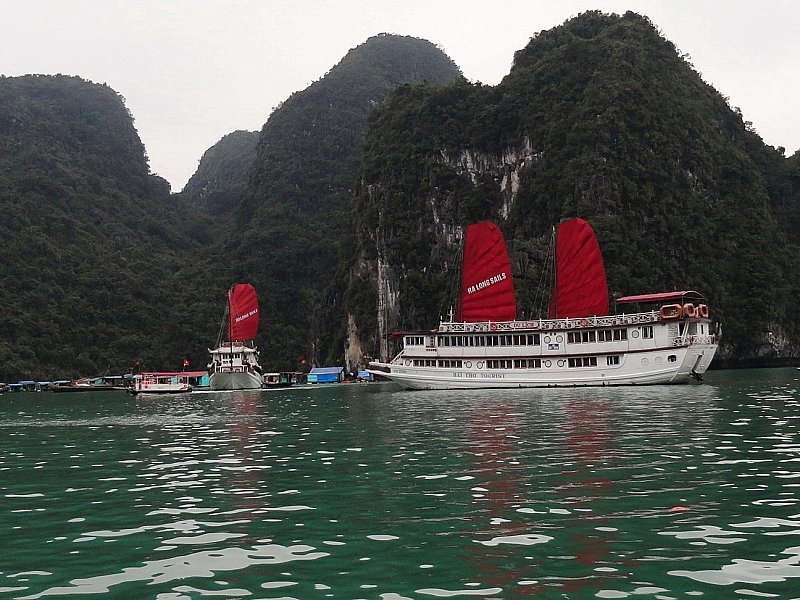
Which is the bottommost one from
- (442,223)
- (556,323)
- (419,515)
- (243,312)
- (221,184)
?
(419,515)

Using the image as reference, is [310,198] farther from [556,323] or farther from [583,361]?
[583,361]

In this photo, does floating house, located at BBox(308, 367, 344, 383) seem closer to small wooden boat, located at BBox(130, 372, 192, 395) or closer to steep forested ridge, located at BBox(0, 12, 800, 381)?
steep forested ridge, located at BBox(0, 12, 800, 381)

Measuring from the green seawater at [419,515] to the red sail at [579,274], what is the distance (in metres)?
24.9

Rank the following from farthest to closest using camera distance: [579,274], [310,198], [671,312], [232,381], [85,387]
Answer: [310,198]
[85,387]
[232,381]
[579,274]
[671,312]

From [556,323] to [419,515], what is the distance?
3477 cm

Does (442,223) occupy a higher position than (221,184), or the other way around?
(221,184)

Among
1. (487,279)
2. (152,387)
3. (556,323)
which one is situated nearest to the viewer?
(556,323)

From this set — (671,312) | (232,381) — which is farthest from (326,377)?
(671,312)

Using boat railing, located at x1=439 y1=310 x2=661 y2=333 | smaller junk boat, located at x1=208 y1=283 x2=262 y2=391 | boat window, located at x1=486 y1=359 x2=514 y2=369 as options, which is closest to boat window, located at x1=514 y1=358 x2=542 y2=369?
boat window, located at x1=486 y1=359 x2=514 y2=369

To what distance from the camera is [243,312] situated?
6206 cm

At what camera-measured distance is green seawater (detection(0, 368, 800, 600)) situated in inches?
247

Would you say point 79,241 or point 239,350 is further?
point 79,241

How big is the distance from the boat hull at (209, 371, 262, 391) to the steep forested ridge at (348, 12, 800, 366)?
22482 mm

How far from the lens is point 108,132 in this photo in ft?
485
